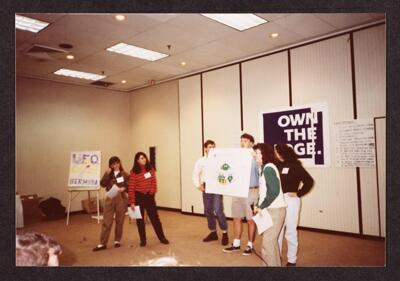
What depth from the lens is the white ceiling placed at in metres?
4.41

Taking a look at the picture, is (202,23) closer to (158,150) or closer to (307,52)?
(307,52)

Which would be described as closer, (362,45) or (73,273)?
(73,273)

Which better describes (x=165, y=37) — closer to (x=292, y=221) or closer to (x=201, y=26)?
(x=201, y=26)

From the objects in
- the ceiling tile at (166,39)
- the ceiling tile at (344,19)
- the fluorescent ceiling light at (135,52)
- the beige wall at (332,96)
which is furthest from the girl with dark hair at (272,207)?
the fluorescent ceiling light at (135,52)

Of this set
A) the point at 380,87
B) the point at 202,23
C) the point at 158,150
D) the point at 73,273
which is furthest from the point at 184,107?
the point at 73,273

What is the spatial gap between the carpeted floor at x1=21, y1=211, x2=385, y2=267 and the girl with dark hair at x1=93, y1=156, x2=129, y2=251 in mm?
184

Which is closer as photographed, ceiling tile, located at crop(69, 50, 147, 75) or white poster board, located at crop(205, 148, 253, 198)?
white poster board, located at crop(205, 148, 253, 198)

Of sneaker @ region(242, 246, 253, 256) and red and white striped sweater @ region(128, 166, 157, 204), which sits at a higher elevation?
red and white striped sweater @ region(128, 166, 157, 204)

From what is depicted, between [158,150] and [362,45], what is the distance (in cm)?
520

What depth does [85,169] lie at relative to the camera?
618 cm

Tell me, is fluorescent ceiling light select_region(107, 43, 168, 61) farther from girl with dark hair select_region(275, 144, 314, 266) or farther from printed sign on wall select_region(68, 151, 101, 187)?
girl with dark hair select_region(275, 144, 314, 266)

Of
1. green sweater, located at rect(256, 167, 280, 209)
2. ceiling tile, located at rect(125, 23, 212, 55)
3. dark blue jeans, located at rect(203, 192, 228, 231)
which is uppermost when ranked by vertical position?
ceiling tile, located at rect(125, 23, 212, 55)

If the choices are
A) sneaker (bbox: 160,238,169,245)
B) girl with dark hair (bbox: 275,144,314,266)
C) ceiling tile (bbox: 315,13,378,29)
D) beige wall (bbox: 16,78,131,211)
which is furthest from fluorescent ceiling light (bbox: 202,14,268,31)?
beige wall (bbox: 16,78,131,211)

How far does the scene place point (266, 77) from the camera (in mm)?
Result: 5734
